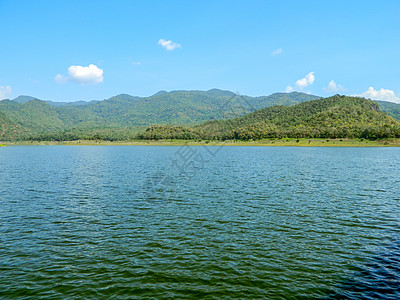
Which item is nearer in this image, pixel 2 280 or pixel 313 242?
pixel 2 280

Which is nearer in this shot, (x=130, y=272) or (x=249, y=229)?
(x=130, y=272)

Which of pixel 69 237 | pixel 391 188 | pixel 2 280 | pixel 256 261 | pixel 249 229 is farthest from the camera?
pixel 391 188

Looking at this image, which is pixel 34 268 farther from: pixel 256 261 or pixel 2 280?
pixel 256 261

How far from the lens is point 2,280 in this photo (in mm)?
18094

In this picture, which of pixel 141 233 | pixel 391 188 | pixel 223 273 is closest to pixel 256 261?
pixel 223 273

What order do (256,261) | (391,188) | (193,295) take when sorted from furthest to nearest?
(391,188)
(256,261)
(193,295)

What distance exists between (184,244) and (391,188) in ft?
158

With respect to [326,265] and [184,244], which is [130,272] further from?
[326,265]

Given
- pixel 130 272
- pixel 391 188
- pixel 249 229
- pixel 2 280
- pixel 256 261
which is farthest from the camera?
pixel 391 188

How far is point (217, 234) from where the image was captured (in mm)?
26859

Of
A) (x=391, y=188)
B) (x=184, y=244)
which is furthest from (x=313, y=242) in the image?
(x=391, y=188)

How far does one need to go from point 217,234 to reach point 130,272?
10.4m

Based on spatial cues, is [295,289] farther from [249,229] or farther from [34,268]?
[34,268]

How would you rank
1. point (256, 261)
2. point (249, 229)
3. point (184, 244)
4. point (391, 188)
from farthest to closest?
point (391, 188) < point (249, 229) < point (184, 244) < point (256, 261)
